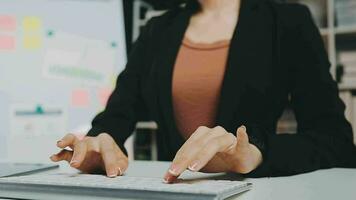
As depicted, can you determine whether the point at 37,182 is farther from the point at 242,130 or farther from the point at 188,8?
the point at 188,8

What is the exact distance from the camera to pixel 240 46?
91 centimetres

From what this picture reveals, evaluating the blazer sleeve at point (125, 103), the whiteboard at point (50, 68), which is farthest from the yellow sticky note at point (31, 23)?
the blazer sleeve at point (125, 103)

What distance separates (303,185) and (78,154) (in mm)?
299

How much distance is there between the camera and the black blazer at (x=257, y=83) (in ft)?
2.48

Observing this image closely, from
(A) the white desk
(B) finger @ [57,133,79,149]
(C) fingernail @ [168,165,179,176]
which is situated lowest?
(A) the white desk

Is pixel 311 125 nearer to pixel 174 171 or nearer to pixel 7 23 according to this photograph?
pixel 174 171

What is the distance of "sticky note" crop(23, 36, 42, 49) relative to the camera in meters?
1.46

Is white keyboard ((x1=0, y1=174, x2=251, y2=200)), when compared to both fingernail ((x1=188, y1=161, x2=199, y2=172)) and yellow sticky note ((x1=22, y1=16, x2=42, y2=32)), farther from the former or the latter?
yellow sticky note ((x1=22, y1=16, x2=42, y2=32))

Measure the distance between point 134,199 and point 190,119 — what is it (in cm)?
55

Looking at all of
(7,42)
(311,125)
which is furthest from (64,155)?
(7,42)

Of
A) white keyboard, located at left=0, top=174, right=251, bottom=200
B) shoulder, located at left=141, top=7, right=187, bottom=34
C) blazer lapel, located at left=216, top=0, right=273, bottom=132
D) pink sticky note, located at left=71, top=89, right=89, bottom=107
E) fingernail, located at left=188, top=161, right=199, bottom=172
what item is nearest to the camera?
white keyboard, located at left=0, top=174, right=251, bottom=200

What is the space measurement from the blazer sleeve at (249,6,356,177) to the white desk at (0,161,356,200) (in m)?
0.02

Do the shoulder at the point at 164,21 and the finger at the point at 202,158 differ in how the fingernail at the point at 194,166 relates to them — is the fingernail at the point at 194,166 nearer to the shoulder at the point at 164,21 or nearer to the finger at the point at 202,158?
the finger at the point at 202,158

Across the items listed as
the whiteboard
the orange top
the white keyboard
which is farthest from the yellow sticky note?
the white keyboard
